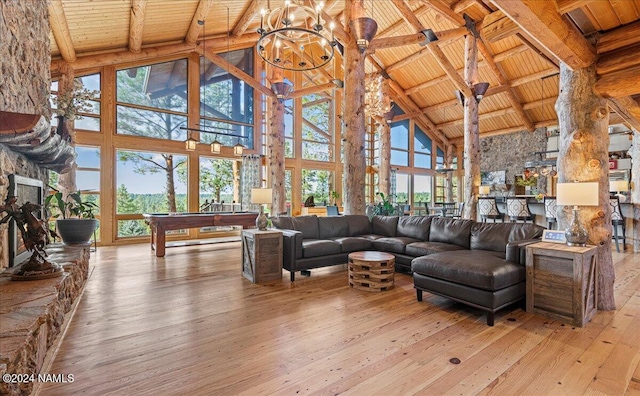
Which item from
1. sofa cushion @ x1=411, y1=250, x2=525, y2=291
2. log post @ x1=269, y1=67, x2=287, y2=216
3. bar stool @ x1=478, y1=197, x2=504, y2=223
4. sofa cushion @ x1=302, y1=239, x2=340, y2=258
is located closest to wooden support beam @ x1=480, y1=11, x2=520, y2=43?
bar stool @ x1=478, y1=197, x2=504, y2=223

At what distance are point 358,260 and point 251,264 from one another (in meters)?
1.42

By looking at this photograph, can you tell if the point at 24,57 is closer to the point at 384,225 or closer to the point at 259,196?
the point at 259,196

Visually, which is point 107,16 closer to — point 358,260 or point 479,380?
point 358,260

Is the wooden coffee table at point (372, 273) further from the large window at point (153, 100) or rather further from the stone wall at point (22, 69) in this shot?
the large window at point (153, 100)

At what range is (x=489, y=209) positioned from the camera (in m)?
8.07

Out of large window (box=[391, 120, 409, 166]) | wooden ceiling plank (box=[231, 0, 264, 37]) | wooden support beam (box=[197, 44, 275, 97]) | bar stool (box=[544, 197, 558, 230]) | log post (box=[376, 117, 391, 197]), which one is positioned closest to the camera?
bar stool (box=[544, 197, 558, 230])

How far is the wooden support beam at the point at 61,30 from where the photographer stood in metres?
4.33

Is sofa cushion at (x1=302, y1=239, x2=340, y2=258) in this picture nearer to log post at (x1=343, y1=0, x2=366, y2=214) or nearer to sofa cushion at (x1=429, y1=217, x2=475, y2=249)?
log post at (x1=343, y1=0, x2=366, y2=214)

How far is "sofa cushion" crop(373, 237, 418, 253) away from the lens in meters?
4.44

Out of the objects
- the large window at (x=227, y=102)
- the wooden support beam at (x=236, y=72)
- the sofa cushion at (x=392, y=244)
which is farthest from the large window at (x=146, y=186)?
the sofa cushion at (x=392, y=244)

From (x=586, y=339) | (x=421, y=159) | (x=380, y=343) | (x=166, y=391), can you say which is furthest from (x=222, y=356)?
(x=421, y=159)

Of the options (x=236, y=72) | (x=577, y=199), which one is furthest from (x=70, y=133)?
(x=577, y=199)

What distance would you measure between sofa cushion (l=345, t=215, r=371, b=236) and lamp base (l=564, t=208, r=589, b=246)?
286 cm

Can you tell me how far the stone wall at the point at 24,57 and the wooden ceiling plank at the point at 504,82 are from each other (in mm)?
9364
